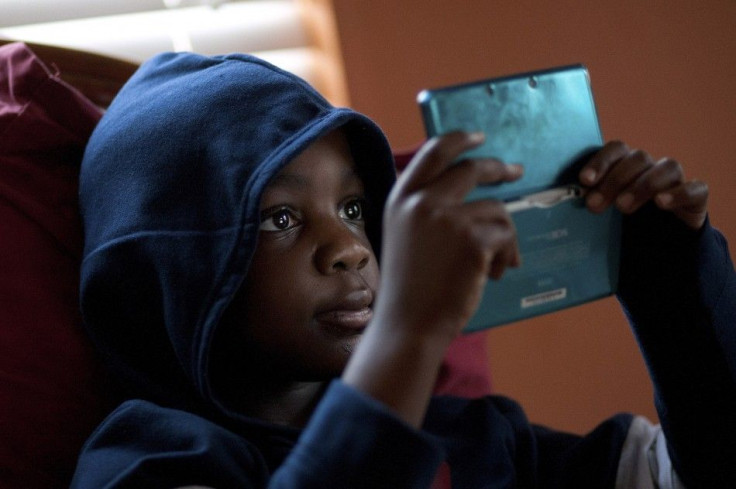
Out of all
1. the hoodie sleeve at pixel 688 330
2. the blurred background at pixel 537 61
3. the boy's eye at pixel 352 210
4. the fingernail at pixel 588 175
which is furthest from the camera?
the blurred background at pixel 537 61

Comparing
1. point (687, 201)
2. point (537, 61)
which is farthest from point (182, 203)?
point (537, 61)

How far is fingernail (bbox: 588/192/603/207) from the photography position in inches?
26.0

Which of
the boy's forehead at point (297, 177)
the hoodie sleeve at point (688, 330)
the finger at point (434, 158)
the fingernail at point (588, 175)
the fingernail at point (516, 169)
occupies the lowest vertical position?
the hoodie sleeve at point (688, 330)

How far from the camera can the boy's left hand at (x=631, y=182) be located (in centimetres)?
66

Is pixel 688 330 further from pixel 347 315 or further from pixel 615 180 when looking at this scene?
pixel 347 315

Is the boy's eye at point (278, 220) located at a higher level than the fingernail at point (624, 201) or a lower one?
lower

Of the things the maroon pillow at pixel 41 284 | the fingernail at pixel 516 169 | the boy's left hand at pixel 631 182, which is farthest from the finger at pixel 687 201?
the maroon pillow at pixel 41 284

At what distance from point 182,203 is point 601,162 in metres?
0.38

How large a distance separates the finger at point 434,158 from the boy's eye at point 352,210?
11.8 inches

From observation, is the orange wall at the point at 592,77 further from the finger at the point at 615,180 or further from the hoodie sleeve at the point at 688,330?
the finger at the point at 615,180

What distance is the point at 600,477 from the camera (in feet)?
2.90

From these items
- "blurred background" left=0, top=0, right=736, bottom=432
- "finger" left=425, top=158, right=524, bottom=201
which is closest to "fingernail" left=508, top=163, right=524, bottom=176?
"finger" left=425, top=158, right=524, bottom=201

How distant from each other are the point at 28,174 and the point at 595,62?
84 cm

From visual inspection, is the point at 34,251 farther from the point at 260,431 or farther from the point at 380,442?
the point at 380,442
